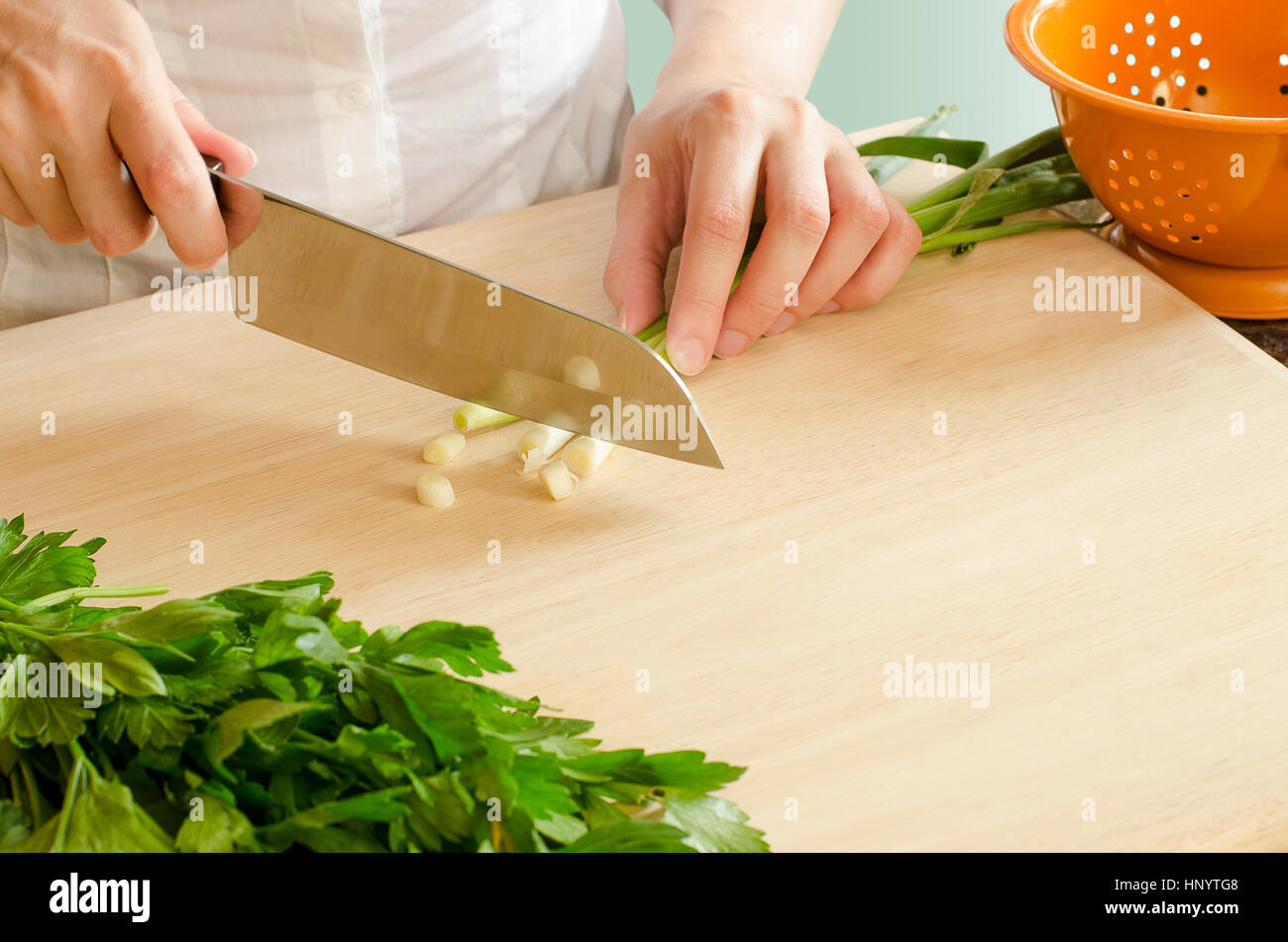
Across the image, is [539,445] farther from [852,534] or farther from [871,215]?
[871,215]

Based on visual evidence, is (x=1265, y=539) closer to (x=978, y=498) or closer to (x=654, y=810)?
(x=978, y=498)

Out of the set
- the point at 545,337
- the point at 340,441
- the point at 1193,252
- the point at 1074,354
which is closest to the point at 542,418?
the point at 545,337

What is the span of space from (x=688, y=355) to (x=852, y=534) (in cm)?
27

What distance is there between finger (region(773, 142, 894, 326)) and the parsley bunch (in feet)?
1.96

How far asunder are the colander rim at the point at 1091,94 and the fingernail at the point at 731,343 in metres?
0.38

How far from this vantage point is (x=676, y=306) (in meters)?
1.14

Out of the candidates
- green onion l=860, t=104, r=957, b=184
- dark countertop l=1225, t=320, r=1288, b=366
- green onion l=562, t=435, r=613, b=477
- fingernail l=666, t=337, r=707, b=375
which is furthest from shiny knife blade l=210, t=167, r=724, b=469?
dark countertop l=1225, t=320, r=1288, b=366

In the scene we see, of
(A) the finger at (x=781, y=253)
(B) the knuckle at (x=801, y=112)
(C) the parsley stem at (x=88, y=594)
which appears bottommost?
(C) the parsley stem at (x=88, y=594)

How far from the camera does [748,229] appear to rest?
1.17 metres

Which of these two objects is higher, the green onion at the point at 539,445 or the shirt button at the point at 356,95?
the shirt button at the point at 356,95

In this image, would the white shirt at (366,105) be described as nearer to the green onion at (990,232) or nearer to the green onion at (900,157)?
the green onion at (900,157)

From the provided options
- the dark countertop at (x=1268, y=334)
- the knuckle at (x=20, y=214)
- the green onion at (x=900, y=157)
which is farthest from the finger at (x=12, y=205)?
the dark countertop at (x=1268, y=334)

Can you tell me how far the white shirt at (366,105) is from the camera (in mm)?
1268

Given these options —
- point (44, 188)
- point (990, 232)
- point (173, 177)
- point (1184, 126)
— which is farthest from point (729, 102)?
point (44, 188)
